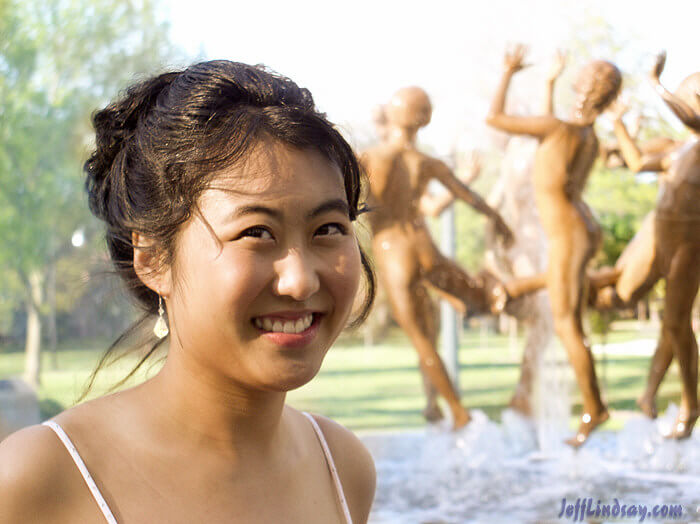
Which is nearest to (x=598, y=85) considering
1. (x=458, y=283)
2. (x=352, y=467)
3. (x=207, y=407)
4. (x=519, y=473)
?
(x=458, y=283)

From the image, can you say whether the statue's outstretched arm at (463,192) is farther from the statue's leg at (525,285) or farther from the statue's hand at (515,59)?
the statue's hand at (515,59)

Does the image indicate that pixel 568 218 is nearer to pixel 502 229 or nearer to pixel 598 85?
pixel 502 229

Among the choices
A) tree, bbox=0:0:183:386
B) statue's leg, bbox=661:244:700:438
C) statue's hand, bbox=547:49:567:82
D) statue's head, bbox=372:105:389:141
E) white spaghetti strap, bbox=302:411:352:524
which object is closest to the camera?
white spaghetti strap, bbox=302:411:352:524

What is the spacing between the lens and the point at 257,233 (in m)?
1.04

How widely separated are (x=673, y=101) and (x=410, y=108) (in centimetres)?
116

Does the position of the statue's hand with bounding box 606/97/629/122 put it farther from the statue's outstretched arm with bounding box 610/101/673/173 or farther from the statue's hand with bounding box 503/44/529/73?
the statue's hand with bounding box 503/44/529/73

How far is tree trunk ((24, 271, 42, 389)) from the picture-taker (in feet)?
14.5

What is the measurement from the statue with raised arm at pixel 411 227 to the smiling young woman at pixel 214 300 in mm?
2359

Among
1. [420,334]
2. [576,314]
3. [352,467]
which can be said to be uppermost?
[352,467]

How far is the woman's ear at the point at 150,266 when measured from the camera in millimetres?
1146

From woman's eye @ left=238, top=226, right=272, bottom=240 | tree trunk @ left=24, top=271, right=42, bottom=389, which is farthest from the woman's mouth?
tree trunk @ left=24, top=271, right=42, bottom=389

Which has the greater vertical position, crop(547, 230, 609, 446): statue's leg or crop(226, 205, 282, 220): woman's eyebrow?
crop(226, 205, 282, 220): woman's eyebrow

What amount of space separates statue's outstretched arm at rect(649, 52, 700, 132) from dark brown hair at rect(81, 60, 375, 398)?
7.02 ft

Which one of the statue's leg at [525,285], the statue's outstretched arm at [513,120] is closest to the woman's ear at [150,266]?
the statue's outstretched arm at [513,120]
